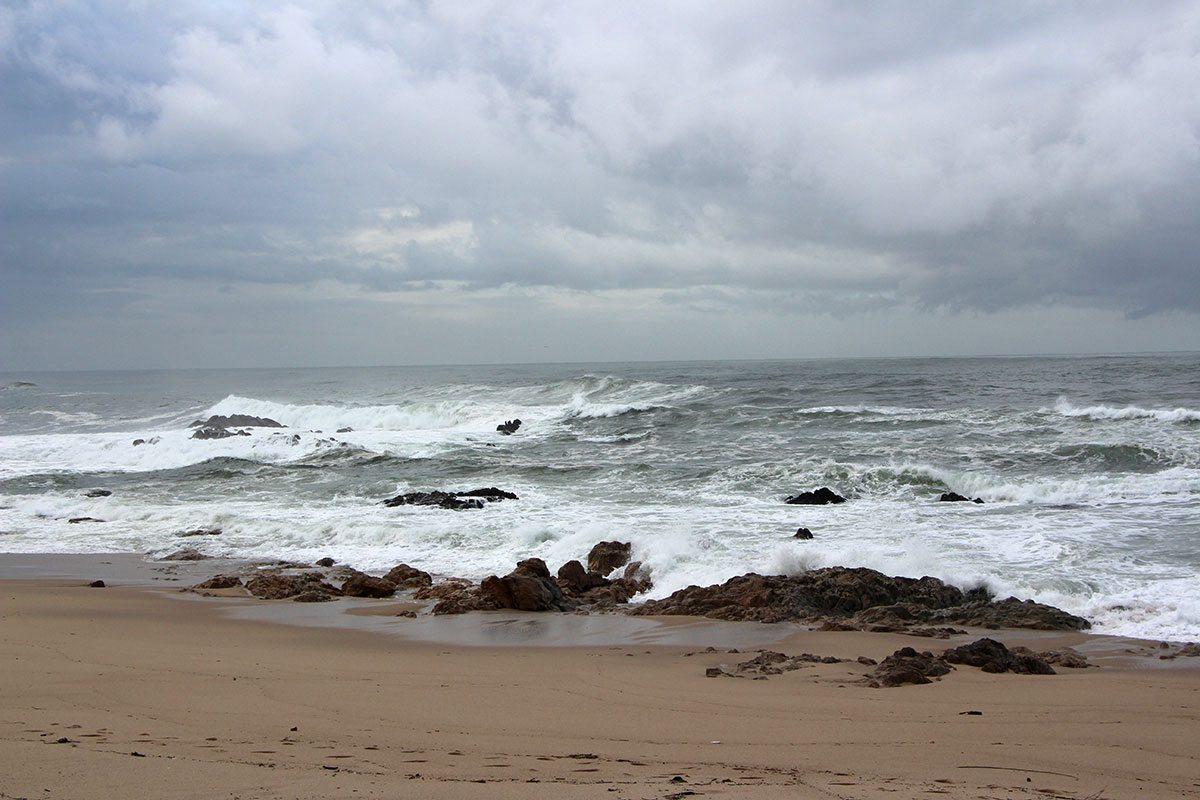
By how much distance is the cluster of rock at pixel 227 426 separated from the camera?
28316 mm

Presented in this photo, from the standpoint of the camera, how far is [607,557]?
34.7 ft

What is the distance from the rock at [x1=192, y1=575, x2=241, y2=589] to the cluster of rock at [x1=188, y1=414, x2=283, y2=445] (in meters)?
19.2

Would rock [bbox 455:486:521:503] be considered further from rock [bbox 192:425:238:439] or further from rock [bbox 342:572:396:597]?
rock [bbox 192:425:238:439]

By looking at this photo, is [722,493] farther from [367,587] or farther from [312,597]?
[312,597]

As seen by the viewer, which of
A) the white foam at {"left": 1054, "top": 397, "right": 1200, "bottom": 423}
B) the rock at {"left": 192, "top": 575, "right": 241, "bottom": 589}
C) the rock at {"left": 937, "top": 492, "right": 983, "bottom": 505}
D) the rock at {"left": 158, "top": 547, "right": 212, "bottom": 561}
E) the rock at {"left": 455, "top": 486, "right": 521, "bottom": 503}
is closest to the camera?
the rock at {"left": 192, "top": 575, "right": 241, "bottom": 589}

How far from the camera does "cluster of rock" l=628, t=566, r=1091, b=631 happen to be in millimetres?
7777

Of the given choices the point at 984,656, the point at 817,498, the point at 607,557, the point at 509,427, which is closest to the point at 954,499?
the point at 817,498

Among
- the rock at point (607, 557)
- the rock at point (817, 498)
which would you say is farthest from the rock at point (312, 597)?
the rock at point (817, 498)

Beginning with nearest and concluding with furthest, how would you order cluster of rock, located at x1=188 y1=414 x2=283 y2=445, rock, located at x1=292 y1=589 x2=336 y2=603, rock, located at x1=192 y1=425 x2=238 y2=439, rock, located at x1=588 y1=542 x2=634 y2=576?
rock, located at x1=292 y1=589 x2=336 y2=603
rock, located at x1=588 y1=542 x2=634 y2=576
rock, located at x1=192 y1=425 x2=238 y2=439
cluster of rock, located at x1=188 y1=414 x2=283 y2=445

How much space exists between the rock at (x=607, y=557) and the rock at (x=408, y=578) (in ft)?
7.10

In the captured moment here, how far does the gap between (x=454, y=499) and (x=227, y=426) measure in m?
20.7

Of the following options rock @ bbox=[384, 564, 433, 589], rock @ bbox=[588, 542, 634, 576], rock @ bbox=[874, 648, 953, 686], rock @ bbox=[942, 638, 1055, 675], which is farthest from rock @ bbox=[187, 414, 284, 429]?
rock @ bbox=[942, 638, 1055, 675]

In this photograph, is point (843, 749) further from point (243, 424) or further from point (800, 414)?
point (243, 424)

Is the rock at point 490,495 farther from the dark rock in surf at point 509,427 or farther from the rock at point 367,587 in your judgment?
the dark rock in surf at point 509,427
